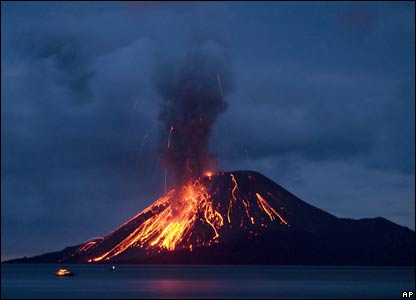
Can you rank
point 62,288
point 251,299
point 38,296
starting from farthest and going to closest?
point 62,288
point 38,296
point 251,299

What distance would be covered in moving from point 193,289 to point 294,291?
1394cm

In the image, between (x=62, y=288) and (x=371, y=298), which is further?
(x=62, y=288)

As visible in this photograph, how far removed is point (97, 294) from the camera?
105812 mm

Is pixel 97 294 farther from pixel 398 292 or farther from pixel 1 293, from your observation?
pixel 398 292

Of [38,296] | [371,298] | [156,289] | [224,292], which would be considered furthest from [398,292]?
[38,296]

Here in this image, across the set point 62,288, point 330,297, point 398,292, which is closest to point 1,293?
point 62,288

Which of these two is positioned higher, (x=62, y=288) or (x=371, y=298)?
(x=62, y=288)

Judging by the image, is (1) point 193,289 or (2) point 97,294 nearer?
(2) point 97,294

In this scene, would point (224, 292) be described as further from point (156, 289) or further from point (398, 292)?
point (398, 292)

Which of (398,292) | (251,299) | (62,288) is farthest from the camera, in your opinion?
(62,288)

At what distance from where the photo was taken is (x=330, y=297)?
102125 mm

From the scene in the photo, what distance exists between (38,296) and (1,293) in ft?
23.0

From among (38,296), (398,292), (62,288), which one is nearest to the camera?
(38,296)

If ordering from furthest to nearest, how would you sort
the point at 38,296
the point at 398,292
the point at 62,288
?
the point at 62,288 → the point at 398,292 → the point at 38,296
